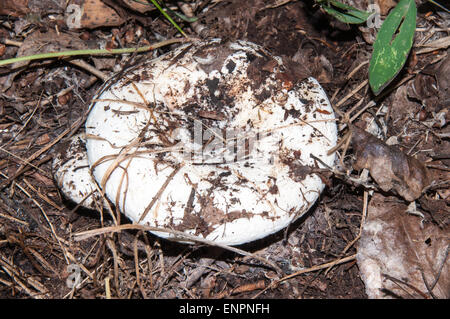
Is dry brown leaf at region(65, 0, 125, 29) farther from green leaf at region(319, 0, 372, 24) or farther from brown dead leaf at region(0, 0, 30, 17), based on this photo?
green leaf at region(319, 0, 372, 24)

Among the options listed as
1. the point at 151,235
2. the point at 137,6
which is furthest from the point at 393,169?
the point at 137,6

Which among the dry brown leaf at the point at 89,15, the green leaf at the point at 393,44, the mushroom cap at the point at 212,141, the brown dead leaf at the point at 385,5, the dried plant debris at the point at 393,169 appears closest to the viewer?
the mushroom cap at the point at 212,141

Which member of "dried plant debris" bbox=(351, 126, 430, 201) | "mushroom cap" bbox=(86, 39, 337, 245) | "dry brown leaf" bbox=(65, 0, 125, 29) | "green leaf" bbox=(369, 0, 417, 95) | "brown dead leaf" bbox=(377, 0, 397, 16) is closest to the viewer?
"mushroom cap" bbox=(86, 39, 337, 245)

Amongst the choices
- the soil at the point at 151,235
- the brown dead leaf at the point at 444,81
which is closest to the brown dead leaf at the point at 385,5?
the soil at the point at 151,235

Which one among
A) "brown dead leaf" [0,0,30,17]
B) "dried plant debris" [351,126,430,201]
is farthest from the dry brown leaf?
"dried plant debris" [351,126,430,201]

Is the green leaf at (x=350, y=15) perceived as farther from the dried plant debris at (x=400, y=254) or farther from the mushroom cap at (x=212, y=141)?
the dried plant debris at (x=400, y=254)
